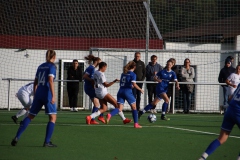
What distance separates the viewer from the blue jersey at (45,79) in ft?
37.3

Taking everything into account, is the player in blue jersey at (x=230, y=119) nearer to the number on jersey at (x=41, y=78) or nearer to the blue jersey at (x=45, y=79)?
the blue jersey at (x=45, y=79)

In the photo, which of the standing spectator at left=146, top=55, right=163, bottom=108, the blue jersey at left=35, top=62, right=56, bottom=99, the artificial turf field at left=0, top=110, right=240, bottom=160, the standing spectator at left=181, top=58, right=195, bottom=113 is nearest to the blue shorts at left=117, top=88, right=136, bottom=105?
the artificial turf field at left=0, top=110, right=240, bottom=160

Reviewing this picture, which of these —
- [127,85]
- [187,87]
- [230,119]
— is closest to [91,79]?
[127,85]

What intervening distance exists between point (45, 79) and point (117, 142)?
211cm

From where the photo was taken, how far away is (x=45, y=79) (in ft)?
37.4

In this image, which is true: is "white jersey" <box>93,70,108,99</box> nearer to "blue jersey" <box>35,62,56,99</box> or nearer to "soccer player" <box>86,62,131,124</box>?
"soccer player" <box>86,62,131,124</box>

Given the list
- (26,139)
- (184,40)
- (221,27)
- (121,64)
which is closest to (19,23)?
(121,64)

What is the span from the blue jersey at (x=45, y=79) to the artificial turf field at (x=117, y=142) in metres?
0.99

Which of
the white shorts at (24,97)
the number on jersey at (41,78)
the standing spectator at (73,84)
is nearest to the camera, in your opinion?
the number on jersey at (41,78)

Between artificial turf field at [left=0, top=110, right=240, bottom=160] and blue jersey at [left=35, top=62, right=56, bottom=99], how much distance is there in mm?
986

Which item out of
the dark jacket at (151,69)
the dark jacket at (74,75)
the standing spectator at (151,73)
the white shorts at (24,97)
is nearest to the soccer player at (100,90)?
the white shorts at (24,97)

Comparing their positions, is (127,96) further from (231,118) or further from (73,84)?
(73,84)

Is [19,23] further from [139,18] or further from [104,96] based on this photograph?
[104,96]

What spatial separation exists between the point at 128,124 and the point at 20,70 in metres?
10.5
